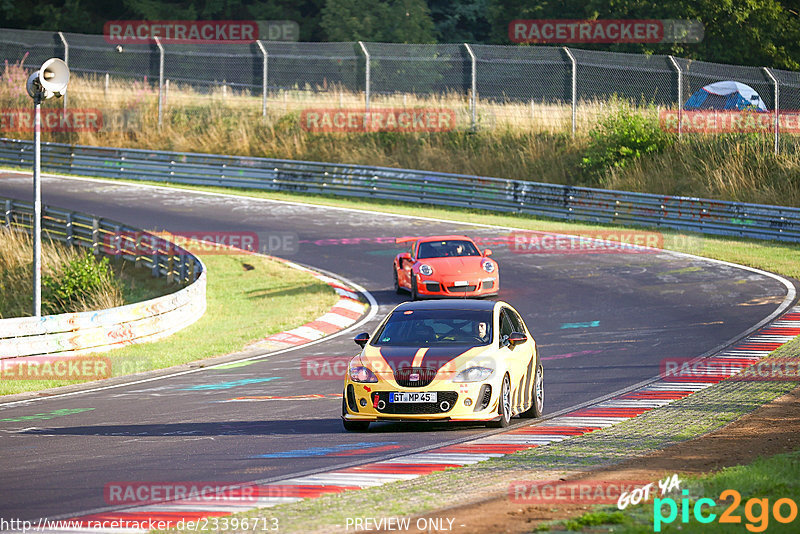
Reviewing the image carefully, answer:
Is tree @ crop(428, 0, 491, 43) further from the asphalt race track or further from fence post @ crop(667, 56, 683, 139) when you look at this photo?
the asphalt race track

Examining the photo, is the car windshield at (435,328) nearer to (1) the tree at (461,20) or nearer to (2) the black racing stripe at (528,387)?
(2) the black racing stripe at (528,387)

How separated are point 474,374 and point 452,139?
30.7 meters

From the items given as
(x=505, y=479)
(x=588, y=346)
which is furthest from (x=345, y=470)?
(x=588, y=346)

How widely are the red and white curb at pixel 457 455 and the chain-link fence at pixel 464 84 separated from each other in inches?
820

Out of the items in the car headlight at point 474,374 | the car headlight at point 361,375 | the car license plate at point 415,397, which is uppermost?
the car headlight at point 474,374

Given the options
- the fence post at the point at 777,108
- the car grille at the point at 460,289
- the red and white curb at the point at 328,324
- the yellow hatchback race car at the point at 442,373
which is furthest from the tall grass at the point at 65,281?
the fence post at the point at 777,108

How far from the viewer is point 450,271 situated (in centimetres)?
2133

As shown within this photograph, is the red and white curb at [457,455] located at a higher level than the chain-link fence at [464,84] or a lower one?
lower

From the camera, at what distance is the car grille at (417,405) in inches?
416

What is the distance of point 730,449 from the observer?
372 inches

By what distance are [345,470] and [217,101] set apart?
125ft

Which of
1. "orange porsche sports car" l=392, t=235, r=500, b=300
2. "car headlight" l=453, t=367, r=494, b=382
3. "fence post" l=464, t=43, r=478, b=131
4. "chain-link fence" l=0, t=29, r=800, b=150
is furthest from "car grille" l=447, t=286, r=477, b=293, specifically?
"fence post" l=464, t=43, r=478, b=131

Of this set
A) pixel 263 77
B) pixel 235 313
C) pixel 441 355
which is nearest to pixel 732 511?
pixel 441 355

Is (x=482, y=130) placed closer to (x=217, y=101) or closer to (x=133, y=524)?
(x=217, y=101)
